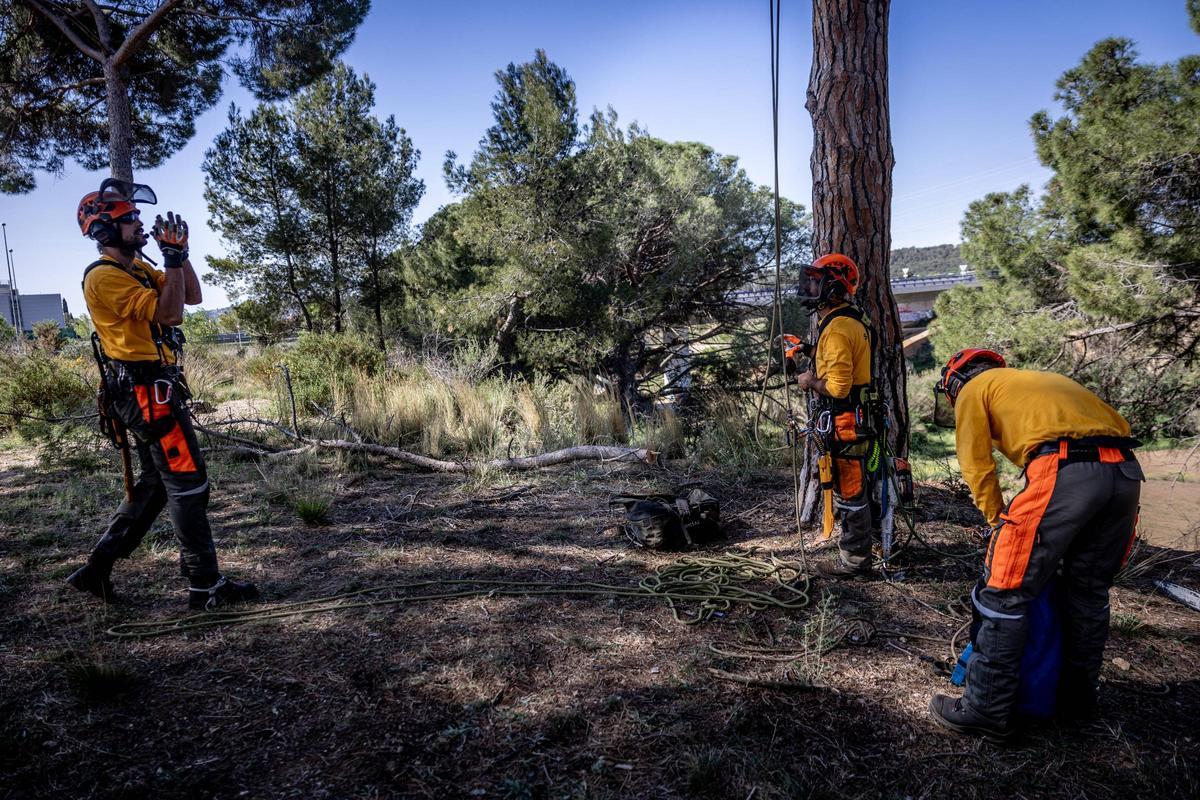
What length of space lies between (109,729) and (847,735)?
8.94 ft

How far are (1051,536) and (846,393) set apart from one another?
56.2 inches

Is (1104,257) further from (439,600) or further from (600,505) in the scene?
(439,600)

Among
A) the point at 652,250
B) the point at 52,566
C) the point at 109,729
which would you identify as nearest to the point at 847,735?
the point at 109,729

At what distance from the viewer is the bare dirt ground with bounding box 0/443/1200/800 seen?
2.00m

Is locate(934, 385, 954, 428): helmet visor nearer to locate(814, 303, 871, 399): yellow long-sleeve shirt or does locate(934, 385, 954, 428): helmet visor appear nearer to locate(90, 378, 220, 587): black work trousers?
locate(814, 303, 871, 399): yellow long-sleeve shirt

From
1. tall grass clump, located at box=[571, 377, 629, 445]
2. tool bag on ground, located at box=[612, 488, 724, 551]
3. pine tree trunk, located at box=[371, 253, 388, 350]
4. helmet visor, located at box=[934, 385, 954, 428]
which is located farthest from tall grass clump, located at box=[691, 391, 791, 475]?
helmet visor, located at box=[934, 385, 954, 428]

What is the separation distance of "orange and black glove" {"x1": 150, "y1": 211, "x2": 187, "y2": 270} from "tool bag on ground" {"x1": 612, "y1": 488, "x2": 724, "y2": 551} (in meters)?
3.04

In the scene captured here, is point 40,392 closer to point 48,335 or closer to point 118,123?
point 118,123

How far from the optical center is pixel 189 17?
33.0 feet

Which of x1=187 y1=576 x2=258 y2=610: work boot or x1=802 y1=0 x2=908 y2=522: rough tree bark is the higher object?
x1=802 y1=0 x2=908 y2=522: rough tree bark

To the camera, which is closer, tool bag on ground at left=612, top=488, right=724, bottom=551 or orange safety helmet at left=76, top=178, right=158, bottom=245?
orange safety helmet at left=76, top=178, right=158, bottom=245

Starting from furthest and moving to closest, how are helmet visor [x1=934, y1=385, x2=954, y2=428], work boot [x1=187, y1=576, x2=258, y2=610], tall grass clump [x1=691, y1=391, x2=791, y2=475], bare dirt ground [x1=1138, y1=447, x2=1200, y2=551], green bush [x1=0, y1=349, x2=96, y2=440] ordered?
helmet visor [x1=934, y1=385, x2=954, y2=428], bare dirt ground [x1=1138, y1=447, x2=1200, y2=551], green bush [x1=0, y1=349, x2=96, y2=440], tall grass clump [x1=691, y1=391, x2=791, y2=475], work boot [x1=187, y1=576, x2=258, y2=610]

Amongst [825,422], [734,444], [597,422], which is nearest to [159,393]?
[825,422]

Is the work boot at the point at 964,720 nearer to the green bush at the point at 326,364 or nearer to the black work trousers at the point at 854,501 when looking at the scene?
the black work trousers at the point at 854,501
